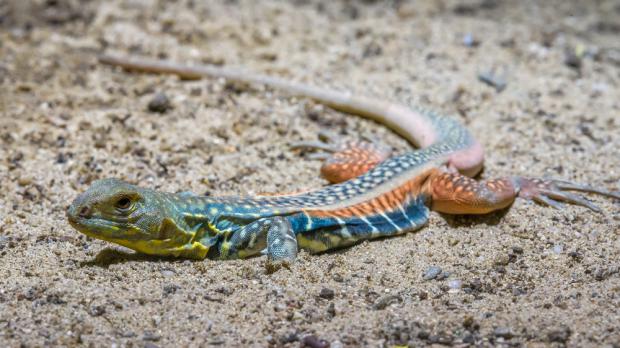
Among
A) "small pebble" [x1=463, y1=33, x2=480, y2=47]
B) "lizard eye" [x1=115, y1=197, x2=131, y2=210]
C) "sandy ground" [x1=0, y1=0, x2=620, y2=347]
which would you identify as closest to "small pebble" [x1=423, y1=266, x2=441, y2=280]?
"sandy ground" [x1=0, y1=0, x2=620, y2=347]

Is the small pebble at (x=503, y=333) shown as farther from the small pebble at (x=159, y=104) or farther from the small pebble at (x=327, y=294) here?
the small pebble at (x=159, y=104)

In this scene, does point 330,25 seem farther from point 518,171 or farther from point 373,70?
point 518,171

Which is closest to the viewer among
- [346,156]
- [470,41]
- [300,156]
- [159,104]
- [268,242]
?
[268,242]

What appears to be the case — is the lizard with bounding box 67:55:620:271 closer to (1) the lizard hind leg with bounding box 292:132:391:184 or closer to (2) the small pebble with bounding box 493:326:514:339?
(1) the lizard hind leg with bounding box 292:132:391:184

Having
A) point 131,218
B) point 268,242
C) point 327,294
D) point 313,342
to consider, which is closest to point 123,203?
point 131,218

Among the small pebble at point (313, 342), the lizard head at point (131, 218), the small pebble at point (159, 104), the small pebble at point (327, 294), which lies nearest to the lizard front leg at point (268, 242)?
the lizard head at point (131, 218)

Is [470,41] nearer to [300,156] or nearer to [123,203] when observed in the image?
[300,156]

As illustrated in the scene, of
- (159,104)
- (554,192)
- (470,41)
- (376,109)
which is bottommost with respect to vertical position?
(159,104)
